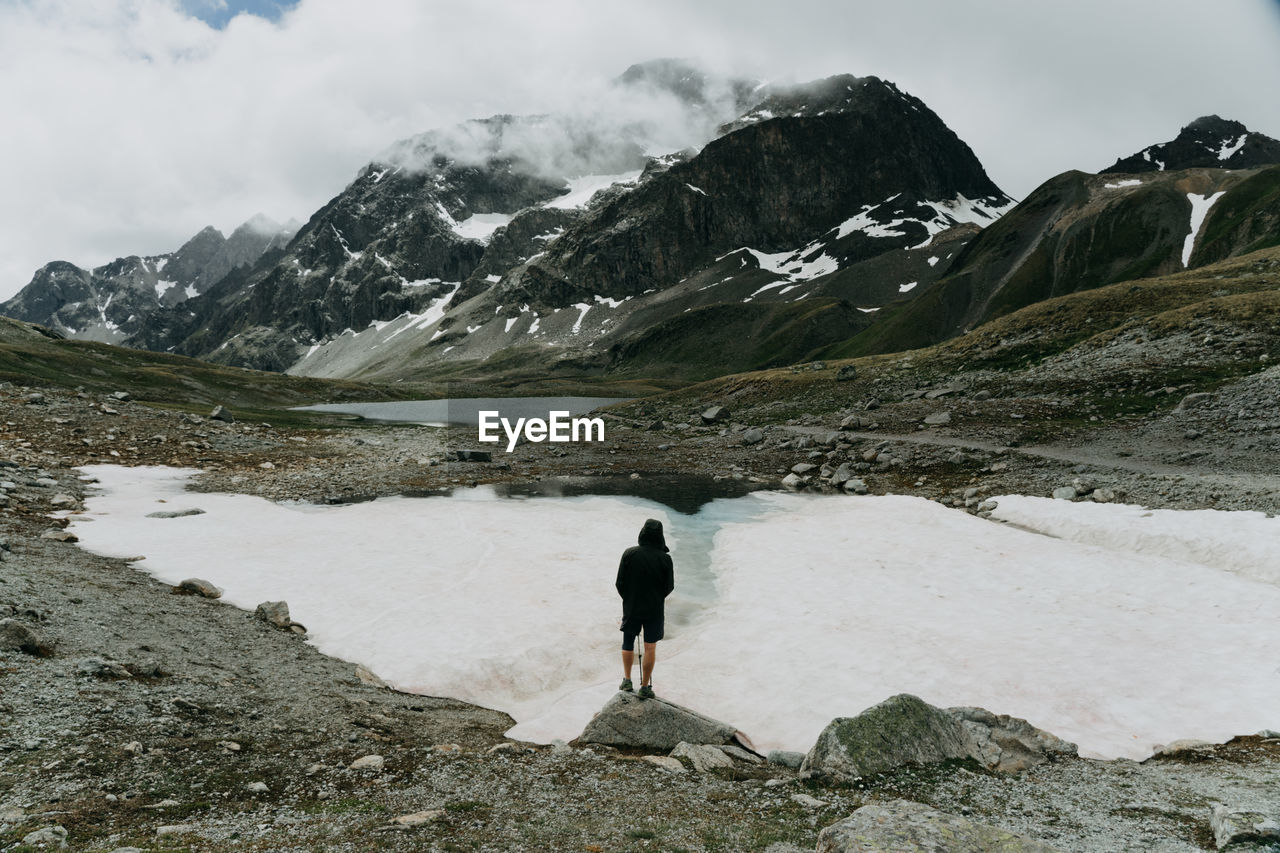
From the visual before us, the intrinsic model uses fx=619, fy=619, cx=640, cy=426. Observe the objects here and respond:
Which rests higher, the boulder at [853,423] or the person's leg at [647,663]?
the boulder at [853,423]

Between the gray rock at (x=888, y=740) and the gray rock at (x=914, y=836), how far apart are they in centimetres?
235

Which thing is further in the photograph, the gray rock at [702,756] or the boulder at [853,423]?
the boulder at [853,423]

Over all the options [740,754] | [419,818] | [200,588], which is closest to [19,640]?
[200,588]

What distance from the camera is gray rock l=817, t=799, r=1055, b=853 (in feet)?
18.4

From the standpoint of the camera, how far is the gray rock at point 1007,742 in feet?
29.6

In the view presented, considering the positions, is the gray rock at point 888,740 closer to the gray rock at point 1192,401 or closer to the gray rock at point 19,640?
the gray rock at point 19,640

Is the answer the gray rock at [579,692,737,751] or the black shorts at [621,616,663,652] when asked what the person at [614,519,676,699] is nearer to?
the black shorts at [621,616,663,652]

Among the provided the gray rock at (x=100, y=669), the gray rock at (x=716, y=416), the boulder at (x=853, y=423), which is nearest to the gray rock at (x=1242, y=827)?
the gray rock at (x=100, y=669)

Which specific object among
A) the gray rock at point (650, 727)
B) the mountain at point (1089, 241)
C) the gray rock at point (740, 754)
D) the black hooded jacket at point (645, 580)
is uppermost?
the mountain at point (1089, 241)

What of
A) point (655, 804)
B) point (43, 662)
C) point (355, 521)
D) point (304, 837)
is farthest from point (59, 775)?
point (355, 521)

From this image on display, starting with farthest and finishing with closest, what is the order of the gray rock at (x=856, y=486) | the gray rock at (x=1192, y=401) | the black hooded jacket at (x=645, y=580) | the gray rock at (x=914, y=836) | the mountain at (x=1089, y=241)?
the mountain at (x=1089, y=241)
the gray rock at (x=1192, y=401)
the gray rock at (x=856, y=486)
the black hooded jacket at (x=645, y=580)
the gray rock at (x=914, y=836)

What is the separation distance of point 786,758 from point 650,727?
6.96 feet

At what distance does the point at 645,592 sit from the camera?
11.8 metres

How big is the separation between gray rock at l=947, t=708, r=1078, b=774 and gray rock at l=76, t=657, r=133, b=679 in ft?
43.8
